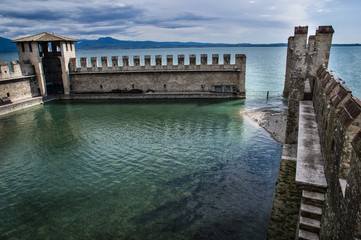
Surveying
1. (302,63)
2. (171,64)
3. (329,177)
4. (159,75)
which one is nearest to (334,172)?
(329,177)

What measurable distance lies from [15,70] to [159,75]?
12.5 meters

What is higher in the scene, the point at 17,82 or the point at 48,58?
the point at 48,58

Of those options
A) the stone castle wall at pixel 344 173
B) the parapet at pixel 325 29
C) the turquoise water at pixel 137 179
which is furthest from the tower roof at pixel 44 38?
the stone castle wall at pixel 344 173

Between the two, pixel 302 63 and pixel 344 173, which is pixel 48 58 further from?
pixel 344 173

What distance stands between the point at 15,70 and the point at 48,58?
350 cm

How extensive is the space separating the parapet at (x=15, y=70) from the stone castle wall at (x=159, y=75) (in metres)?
3.66

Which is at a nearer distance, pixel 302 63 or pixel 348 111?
pixel 348 111

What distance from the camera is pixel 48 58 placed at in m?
25.3

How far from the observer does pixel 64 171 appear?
1038 centimetres

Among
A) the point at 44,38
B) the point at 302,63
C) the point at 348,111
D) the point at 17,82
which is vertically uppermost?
the point at 44,38

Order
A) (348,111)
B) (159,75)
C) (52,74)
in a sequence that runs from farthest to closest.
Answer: (52,74), (159,75), (348,111)

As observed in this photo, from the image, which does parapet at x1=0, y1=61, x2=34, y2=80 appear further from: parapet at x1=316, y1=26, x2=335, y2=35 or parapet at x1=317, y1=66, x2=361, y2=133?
parapet at x1=317, y1=66, x2=361, y2=133

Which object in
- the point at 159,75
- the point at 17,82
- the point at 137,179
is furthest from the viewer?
the point at 159,75

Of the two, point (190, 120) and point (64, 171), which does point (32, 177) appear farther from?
point (190, 120)
